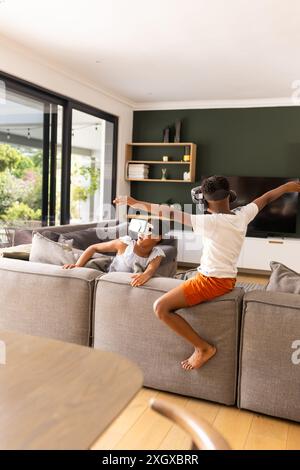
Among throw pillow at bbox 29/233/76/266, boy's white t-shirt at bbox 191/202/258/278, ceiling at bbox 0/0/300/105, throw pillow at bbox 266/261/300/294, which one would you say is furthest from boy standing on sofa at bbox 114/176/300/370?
ceiling at bbox 0/0/300/105

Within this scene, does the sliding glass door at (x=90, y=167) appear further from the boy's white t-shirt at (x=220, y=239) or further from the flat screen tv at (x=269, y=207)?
the boy's white t-shirt at (x=220, y=239)

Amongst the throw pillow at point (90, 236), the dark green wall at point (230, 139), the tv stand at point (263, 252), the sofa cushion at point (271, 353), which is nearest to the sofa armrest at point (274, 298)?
the sofa cushion at point (271, 353)

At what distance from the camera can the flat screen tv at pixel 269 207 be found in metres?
6.36

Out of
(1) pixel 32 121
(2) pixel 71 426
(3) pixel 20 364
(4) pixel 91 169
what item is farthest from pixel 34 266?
(4) pixel 91 169

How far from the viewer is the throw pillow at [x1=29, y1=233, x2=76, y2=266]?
2.93 meters

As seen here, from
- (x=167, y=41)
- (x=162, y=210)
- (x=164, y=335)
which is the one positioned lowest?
(x=164, y=335)

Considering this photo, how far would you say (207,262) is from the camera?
239cm

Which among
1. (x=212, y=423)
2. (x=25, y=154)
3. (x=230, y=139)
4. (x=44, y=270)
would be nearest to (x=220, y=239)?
(x=212, y=423)

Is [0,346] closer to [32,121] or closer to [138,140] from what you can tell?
[32,121]

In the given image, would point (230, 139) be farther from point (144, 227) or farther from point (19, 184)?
point (144, 227)

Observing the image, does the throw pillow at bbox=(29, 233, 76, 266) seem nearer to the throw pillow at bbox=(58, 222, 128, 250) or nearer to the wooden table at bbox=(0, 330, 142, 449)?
the throw pillow at bbox=(58, 222, 128, 250)

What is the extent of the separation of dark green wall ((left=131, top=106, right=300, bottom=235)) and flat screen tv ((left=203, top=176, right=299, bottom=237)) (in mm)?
249

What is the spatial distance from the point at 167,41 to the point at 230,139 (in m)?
2.81

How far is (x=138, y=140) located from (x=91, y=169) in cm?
127
